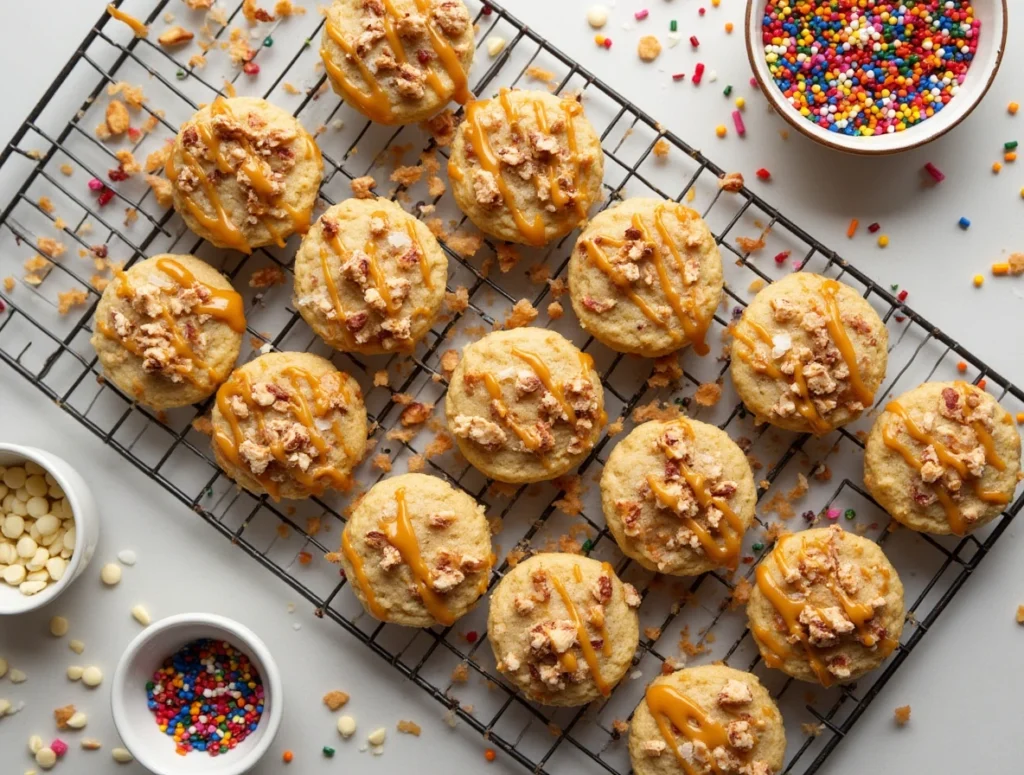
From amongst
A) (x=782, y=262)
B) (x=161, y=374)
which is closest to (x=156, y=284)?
(x=161, y=374)

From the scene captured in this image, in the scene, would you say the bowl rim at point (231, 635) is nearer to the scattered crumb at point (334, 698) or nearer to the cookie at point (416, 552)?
the scattered crumb at point (334, 698)

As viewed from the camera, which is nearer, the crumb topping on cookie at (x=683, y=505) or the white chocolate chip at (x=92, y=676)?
the crumb topping on cookie at (x=683, y=505)

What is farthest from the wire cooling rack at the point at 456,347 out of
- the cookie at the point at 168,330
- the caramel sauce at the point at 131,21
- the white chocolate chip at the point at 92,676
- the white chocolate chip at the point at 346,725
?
the white chocolate chip at the point at 92,676

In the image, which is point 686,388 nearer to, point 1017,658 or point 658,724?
point 658,724

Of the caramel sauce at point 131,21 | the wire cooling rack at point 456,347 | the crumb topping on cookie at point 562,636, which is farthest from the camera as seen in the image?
the wire cooling rack at point 456,347

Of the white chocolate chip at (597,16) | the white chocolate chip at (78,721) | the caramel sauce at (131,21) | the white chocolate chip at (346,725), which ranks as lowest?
the white chocolate chip at (78,721)

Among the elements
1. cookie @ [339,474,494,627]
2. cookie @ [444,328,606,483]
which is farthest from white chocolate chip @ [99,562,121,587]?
cookie @ [444,328,606,483]

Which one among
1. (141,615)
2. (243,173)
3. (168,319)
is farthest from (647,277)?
(141,615)

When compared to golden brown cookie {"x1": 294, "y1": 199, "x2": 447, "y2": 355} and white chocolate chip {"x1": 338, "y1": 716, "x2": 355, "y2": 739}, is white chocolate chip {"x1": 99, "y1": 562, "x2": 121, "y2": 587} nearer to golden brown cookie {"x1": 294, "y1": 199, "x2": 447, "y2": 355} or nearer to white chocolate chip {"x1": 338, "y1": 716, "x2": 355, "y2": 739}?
white chocolate chip {"x1": 338, "y1": 716, "x2": 355, "y2": 739}
